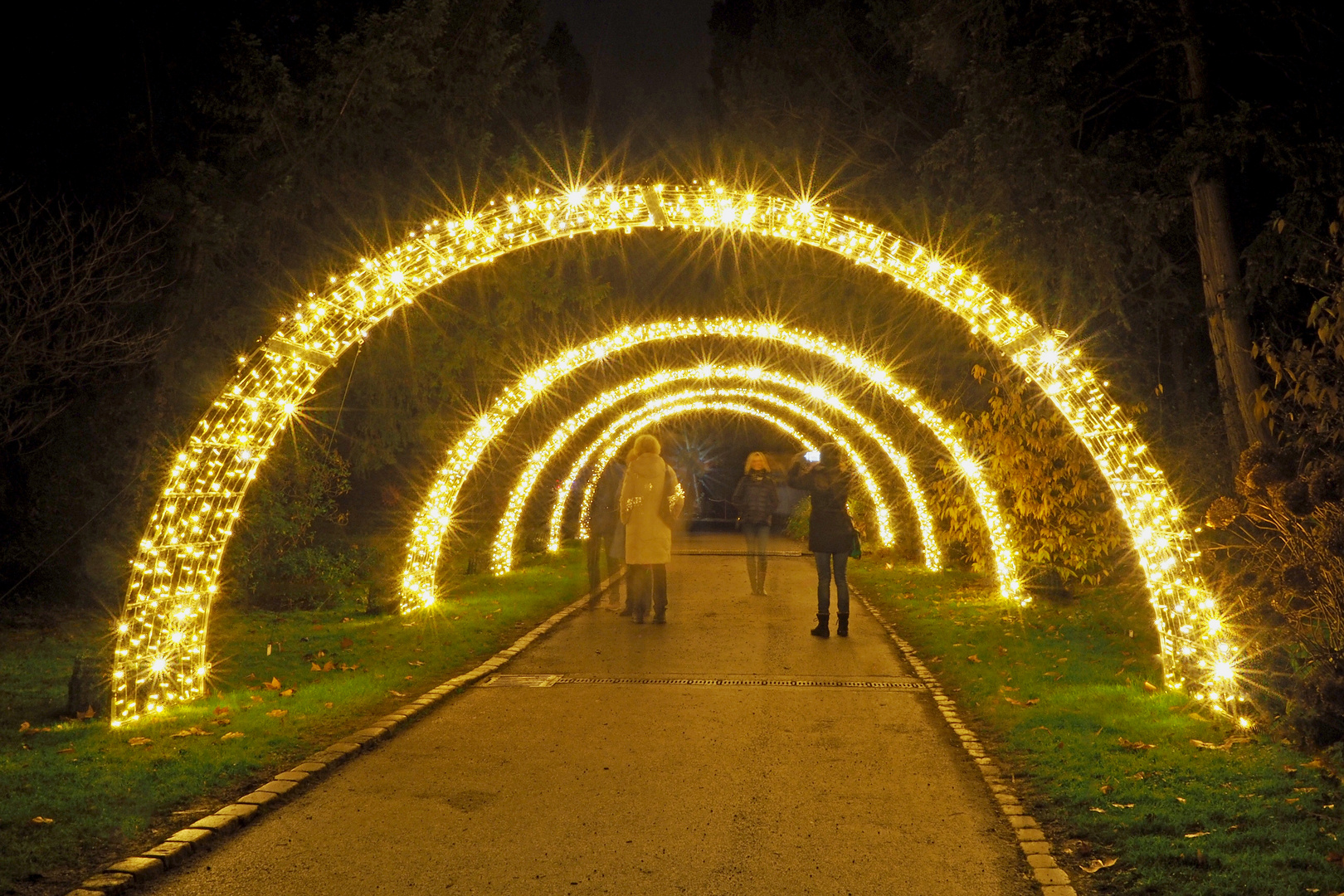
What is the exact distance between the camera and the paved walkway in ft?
14.8

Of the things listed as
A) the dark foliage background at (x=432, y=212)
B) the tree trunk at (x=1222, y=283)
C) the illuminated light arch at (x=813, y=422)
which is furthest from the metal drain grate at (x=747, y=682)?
the illuminated light arch at (x=813, y=422)

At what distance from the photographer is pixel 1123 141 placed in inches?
484

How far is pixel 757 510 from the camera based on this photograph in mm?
16031

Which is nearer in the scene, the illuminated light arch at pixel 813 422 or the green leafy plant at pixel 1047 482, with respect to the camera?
the green leafy plant at pixel 1047 482

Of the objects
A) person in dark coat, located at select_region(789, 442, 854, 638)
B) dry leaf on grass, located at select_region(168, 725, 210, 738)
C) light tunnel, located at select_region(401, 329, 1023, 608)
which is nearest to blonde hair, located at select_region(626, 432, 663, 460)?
person in dark coat, located at select_region(789, 442, 854, 638)

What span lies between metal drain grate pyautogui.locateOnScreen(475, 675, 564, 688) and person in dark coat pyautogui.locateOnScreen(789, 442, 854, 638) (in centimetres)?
335

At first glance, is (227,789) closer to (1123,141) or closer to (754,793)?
(754,793)

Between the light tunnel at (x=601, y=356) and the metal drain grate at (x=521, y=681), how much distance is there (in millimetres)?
4624

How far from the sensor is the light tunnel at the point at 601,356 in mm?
14211

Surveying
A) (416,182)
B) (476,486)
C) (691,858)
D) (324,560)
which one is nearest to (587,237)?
(476,486)

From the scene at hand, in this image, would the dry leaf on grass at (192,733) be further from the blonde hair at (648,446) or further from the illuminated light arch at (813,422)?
the illuminated light arch at (813,422)

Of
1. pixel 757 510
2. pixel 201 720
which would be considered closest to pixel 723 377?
pixel 757 510

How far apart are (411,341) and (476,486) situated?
6.65 meters

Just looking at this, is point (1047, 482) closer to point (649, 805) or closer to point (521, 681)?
point (521, 681)
